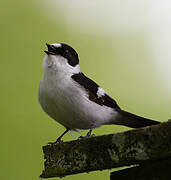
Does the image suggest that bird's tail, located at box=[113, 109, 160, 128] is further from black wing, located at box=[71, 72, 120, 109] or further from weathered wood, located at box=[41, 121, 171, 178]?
weathered wood, located at box=[41, 121, 171, 178]

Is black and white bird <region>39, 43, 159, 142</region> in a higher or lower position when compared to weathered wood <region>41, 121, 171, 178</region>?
higher

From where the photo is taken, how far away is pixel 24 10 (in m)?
3.99

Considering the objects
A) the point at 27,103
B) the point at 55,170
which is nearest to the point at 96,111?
the point at 55,170

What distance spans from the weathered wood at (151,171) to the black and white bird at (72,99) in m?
0.53

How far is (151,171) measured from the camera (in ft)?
3.86

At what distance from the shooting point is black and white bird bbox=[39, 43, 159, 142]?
1.87 metres

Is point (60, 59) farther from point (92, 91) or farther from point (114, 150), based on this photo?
point (114, 150)

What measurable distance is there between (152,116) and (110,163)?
2322 mm

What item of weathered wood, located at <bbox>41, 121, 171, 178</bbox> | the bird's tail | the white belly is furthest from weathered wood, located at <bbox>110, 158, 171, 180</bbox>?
the bird's tail

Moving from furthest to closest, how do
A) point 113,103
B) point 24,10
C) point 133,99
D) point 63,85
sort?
1. point 24,10
2. point 133,99
3. point 113,103
4. point 63,85

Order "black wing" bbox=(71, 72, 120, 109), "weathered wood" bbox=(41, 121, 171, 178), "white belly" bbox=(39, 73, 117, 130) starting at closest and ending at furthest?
"weathered wood" bbox=(41, 121, 171, 178) → "white belly" bbox=(39, 73, 117, 130) → "black wing" bbox=(71, 72, 120, 109)

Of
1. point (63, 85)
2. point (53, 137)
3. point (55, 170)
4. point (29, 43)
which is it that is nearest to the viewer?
point (55, 170)

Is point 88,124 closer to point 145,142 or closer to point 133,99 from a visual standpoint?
point 145,142

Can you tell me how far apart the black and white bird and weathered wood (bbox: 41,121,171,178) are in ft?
1.82
